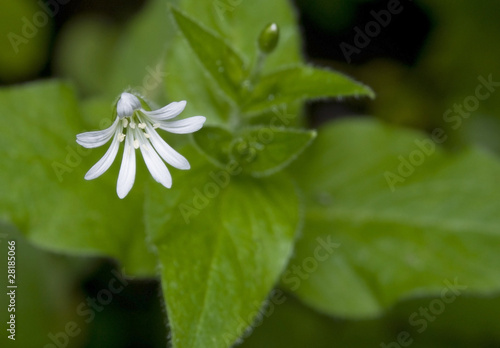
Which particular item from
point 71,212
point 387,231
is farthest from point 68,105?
point 387,231

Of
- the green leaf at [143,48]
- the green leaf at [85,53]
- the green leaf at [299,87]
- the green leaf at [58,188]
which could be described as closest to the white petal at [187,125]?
the green leaf at [299,87]

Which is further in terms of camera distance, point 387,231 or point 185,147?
point 387,231

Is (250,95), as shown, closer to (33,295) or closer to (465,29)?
(33,295)

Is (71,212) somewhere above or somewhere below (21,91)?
below

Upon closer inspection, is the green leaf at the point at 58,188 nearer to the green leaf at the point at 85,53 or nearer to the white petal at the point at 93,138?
the white petal at the point at 93,138

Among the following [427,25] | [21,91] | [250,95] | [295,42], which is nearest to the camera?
[250,95]

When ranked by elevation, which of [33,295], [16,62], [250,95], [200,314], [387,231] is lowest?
[33,295]
